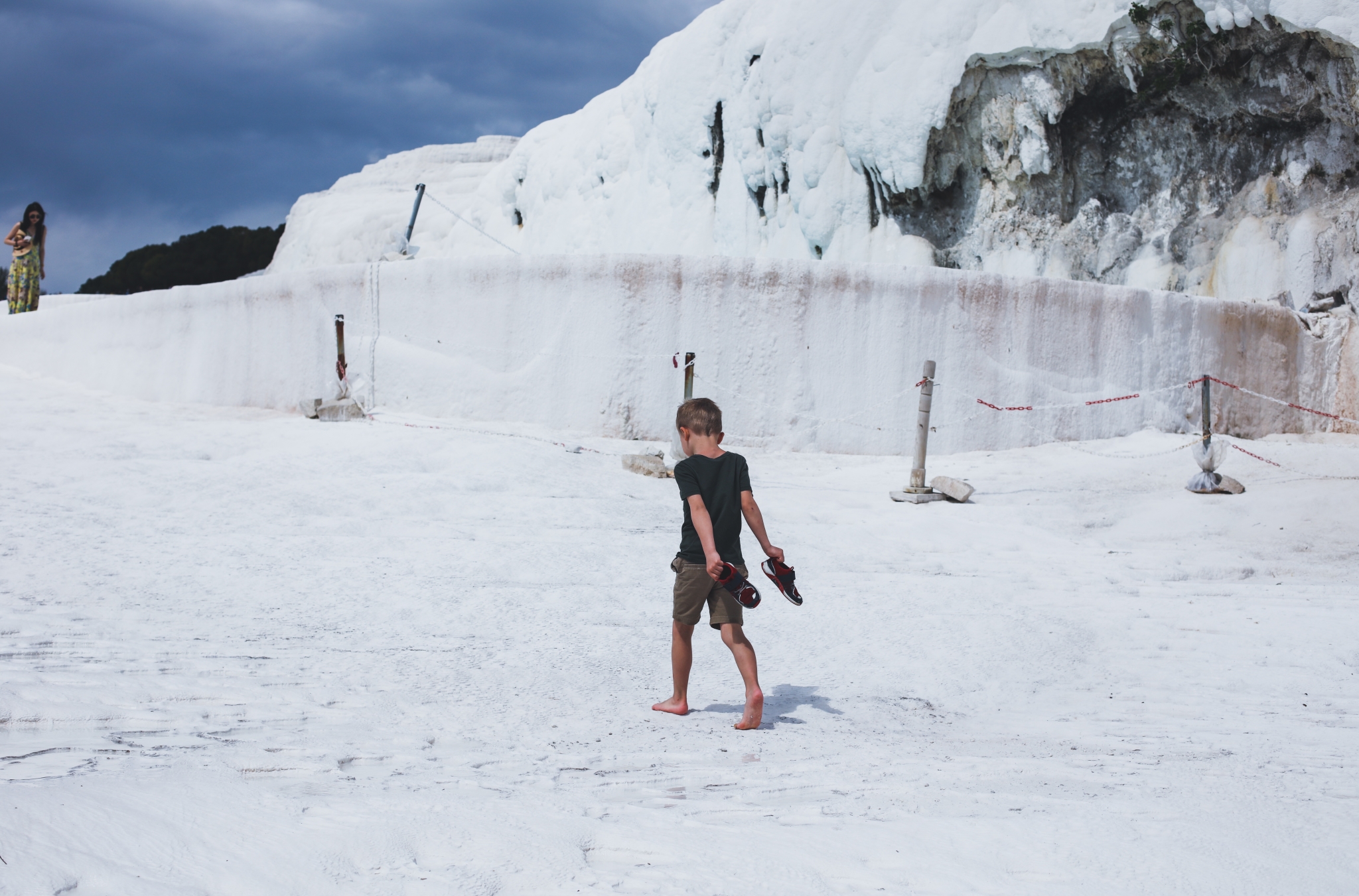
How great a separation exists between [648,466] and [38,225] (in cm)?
1342

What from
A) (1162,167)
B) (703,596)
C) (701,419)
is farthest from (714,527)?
(1162,167)

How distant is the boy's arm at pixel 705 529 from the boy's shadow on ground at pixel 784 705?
65 centimetres

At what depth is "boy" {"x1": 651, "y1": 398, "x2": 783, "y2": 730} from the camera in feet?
11.6

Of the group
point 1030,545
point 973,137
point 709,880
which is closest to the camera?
point 709,880

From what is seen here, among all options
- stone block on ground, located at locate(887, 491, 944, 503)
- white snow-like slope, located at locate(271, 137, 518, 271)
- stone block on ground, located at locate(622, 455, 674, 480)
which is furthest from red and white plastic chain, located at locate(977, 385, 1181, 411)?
white snow-like slope, located at locate(271, 137, 518, 271)

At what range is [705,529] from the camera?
137 inches

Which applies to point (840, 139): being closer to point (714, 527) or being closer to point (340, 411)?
point (340, 411)

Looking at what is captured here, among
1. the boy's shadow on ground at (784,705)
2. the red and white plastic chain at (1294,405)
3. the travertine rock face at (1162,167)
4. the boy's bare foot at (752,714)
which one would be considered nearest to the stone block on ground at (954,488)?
the red and white plastic chain at (1294,405)

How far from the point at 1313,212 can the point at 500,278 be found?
396 inches

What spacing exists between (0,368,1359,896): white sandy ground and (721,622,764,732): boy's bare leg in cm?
9

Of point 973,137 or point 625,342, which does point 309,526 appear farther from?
point 973,137

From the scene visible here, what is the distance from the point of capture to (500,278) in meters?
10.9

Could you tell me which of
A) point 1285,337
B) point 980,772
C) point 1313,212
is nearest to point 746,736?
point 980,772

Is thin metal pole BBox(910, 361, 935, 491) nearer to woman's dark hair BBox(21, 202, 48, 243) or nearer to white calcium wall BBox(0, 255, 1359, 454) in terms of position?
white calcium wall BBox(0, 255, 1359, 454)
